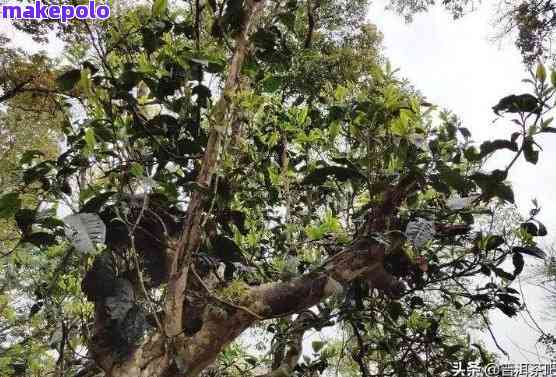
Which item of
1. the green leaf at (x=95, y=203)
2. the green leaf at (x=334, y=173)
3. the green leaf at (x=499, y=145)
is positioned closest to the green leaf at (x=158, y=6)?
the green leaf at (x=95, y=203)

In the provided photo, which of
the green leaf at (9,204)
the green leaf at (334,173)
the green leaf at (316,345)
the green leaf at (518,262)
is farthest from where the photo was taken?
the green leaf at (316,345)

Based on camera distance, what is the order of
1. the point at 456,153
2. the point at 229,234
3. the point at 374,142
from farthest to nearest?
the point at 229,234 < the point at 456,153 < the point at 374,142

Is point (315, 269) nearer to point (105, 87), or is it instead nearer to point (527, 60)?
point (105, 87)

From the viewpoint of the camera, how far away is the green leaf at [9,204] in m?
1.09

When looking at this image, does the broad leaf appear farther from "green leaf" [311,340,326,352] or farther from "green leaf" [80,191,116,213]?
"green leaf" [311,340,326,352]

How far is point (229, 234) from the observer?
1.61 metres

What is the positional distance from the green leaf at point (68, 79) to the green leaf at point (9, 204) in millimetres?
394

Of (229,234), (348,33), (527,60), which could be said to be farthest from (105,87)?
(527,60)

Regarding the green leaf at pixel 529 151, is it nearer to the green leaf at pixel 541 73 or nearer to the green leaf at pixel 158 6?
the green leaf at pixel 541 73

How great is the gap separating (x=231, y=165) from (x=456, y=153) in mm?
875

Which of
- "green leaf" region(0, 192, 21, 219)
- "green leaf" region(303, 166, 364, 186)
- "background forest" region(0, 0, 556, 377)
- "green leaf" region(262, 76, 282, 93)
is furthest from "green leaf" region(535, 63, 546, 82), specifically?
"green leaf" region(0, 192, 21, 219)

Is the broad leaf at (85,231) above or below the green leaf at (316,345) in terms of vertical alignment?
above

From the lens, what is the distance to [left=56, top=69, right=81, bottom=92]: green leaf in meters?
1.25

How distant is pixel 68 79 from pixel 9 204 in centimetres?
44
